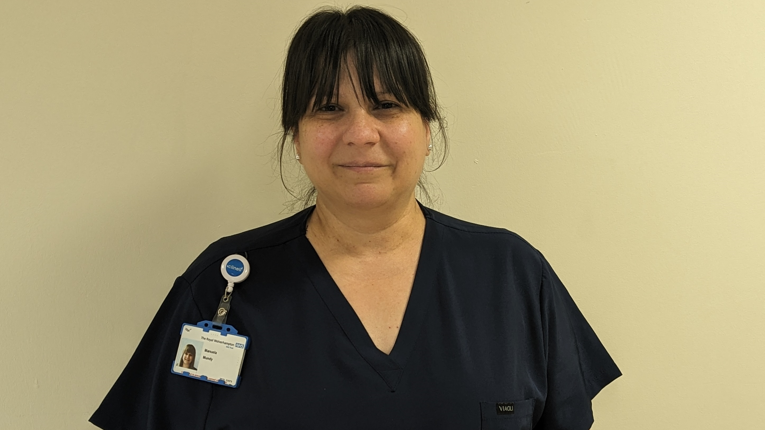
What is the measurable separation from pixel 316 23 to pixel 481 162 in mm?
498

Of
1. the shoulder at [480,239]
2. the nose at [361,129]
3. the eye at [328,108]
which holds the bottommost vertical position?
the shoulder at [480,239]

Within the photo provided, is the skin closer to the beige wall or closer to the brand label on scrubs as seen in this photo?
the brand label on scrubs

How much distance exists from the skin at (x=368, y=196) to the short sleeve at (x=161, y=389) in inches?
10.3

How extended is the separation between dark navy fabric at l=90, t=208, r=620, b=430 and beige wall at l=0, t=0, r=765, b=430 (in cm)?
22

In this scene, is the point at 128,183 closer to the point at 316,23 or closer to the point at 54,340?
the point at 54,340

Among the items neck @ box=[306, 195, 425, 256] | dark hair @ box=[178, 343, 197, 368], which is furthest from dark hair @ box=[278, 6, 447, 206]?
dark hair @ box=[178, 343, 197, 368]

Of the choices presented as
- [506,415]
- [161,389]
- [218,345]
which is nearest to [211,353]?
[218,345]

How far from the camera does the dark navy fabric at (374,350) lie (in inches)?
37.1

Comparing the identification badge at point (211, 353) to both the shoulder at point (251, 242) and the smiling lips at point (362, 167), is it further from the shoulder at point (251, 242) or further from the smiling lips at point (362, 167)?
the smiling lips at point (362, 167)

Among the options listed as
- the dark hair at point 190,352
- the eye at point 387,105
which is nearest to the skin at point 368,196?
the eye at point 387,105

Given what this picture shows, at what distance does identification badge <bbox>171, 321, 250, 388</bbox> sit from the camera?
0.96m

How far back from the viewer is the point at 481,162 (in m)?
1.32

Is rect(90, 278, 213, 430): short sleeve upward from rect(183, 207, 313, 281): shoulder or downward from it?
downward

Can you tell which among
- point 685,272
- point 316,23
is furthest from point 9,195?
point 685,272
